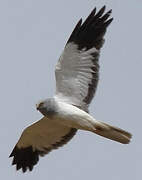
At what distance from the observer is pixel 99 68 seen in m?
13.6

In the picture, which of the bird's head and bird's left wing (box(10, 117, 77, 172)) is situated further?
bird's left wing (box(10, 117, 77, 172))

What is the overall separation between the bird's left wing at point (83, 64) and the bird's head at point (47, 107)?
18.0 inches

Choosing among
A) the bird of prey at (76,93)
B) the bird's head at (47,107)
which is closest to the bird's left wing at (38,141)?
the bird of prey at (76,93)

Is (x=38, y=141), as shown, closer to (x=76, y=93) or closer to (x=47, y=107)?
(x=76, y=93)

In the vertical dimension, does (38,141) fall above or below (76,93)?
below

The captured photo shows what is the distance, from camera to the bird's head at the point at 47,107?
12820 mm

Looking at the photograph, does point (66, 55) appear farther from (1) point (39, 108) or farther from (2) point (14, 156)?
(2) point (14, 156)

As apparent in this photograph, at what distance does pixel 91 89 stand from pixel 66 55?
922 mm

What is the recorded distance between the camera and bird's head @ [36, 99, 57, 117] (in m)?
12.8

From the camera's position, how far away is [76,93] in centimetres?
1355

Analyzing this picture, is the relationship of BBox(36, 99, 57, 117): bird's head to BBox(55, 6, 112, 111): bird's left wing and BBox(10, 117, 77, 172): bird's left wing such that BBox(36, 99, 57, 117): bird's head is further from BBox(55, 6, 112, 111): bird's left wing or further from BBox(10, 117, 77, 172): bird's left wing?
BBox(10, 117, 77, 172): bird's left wing

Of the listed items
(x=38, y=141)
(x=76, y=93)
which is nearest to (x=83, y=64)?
(x=76, y=93)

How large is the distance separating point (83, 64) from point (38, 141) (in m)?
2.26

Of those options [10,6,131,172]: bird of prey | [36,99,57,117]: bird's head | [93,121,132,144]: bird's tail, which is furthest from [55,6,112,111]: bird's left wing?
[93,121,132,144]: bird's tail
